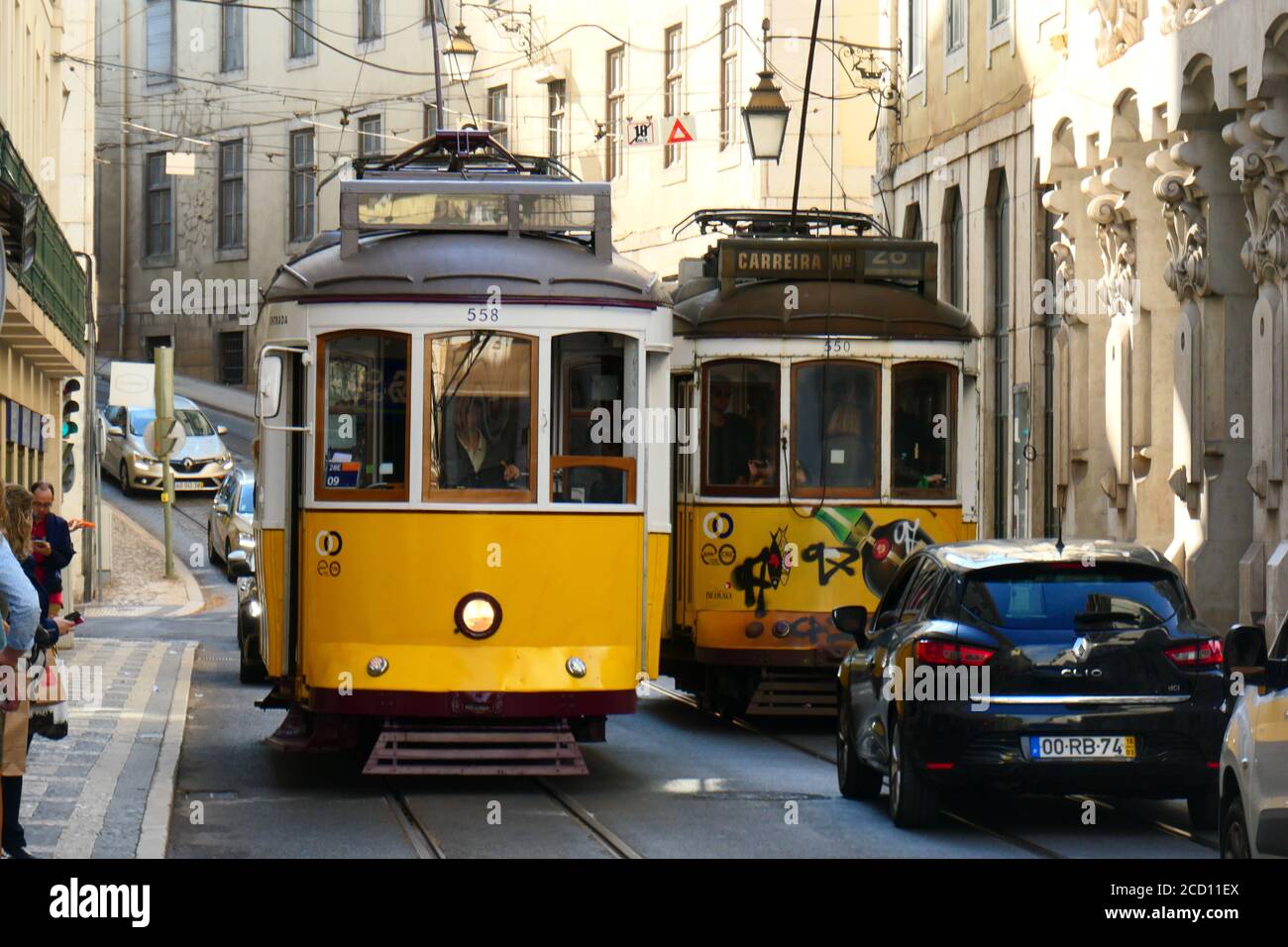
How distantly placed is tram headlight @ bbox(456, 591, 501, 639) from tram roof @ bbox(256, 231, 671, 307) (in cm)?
161

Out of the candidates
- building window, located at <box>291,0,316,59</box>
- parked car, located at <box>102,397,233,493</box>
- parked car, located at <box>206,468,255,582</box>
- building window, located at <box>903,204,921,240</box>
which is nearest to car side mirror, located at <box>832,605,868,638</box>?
building window, located at <box>903,204,921,240</box>

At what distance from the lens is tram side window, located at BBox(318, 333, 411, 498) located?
13.8 meters

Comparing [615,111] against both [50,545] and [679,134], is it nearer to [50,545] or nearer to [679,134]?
[679,134]

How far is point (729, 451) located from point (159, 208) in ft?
170

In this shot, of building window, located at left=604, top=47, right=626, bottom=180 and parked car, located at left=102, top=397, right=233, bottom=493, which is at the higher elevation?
building window, located at left=604, top=47, right=626, bottom=180

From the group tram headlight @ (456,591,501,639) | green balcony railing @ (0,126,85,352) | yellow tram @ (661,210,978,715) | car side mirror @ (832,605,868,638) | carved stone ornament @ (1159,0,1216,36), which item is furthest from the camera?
green balcony railing @ (0,126,85,352)

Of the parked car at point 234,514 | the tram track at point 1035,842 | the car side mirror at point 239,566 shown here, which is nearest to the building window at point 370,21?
the parked car at point 234,514

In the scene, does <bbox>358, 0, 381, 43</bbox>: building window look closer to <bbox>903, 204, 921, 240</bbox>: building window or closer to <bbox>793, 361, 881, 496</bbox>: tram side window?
<bbox>903, 204, 921, 240</bbox>: building window

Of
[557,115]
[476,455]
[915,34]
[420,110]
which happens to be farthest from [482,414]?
[420,110]

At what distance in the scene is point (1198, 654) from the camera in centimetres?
1207

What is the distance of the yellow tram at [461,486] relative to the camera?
13.6 metres
